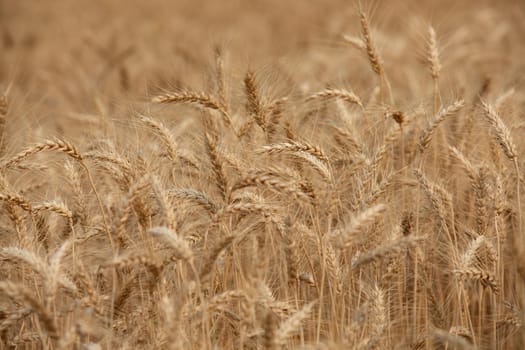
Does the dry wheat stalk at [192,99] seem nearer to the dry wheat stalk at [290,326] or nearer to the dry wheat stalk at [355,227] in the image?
the dry wheat stalk at [355,227]

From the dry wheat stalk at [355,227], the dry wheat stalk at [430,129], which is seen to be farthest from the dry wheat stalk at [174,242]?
the dry wheat stalk at [430,129]

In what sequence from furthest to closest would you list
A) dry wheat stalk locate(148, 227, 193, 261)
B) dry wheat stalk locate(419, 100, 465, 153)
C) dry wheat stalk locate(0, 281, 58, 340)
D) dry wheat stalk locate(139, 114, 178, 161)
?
dry wheat stalk locate(139, 114, 178, 161)
dry wheat stalk locate(419, 100, 465, 153)
dry wheat stalk locate(148, 227, 193, 261)
dry wheat stalk locate(0, 281, 58, 340)

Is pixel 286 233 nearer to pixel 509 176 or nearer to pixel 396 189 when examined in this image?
pixel 396 189

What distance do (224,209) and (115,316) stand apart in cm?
80

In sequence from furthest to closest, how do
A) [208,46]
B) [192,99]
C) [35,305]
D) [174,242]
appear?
1. [208,46]
2. [192,99]
3. [174,242]
4. [35,305]

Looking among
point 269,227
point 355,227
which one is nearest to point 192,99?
point 269,227

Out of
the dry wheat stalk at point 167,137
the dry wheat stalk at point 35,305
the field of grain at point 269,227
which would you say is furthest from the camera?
the dry wheat stalk at point 167,137

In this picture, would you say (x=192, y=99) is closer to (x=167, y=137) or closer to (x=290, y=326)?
(x=167, y=137)

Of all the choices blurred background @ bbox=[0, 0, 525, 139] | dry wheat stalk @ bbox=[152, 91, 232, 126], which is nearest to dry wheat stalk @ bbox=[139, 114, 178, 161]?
dry wheat stalk @ bbox=[152, 91, 232, 126]

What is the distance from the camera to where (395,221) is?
2926 millimetres

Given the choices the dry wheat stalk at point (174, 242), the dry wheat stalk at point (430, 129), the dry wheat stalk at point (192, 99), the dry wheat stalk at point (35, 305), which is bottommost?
the dry wheat stalk at point (35, 305)

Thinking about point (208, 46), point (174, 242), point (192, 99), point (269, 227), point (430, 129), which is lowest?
point (174, 242)

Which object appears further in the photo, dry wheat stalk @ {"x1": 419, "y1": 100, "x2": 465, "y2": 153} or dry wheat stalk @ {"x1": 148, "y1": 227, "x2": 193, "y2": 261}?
dry wheat stalk @ {"x1": 419, "y1": 100, "x2": 465, "y2": 153}

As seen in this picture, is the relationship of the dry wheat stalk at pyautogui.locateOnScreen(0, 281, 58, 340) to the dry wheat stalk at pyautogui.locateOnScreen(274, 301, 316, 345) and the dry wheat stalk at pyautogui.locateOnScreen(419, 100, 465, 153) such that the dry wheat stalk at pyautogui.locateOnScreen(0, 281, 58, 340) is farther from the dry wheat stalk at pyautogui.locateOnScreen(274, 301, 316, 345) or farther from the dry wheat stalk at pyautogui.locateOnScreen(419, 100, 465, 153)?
the dry wheat stalk at pyautogui.locateOnScreen(419, 100, 465, 153)
